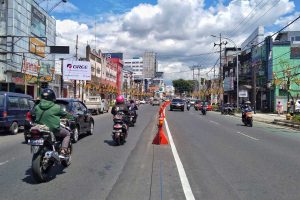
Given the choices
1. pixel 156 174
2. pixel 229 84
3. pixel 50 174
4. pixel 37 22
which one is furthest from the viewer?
pixel 229 84

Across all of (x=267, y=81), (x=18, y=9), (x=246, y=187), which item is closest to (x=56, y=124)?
(x=246, y=187)

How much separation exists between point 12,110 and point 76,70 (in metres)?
42.0

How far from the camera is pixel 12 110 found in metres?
17.2

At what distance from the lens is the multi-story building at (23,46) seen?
125ft

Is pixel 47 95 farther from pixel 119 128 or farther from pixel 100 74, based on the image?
pixel 100 74

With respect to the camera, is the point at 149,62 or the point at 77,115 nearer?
the point at 77,115

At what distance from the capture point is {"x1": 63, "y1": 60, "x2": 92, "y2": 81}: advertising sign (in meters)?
57.9

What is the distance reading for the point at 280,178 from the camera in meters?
8.00

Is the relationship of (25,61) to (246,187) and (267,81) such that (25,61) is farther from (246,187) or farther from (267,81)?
(246,187)

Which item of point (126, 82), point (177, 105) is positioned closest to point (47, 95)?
point (177, 105)

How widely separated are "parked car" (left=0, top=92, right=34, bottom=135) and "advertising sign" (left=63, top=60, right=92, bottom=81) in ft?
130

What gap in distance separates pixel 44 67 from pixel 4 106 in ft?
112

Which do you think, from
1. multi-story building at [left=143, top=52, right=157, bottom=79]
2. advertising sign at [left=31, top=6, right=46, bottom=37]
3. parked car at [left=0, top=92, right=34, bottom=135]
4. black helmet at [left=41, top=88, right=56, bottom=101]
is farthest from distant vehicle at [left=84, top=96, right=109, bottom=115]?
multi-story building at [left=143, top=52, right=157, bottom=79]

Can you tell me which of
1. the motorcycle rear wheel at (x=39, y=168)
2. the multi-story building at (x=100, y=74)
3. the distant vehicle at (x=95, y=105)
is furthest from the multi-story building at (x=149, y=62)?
the motorcycle rear wheel at (x=39, y=168)
